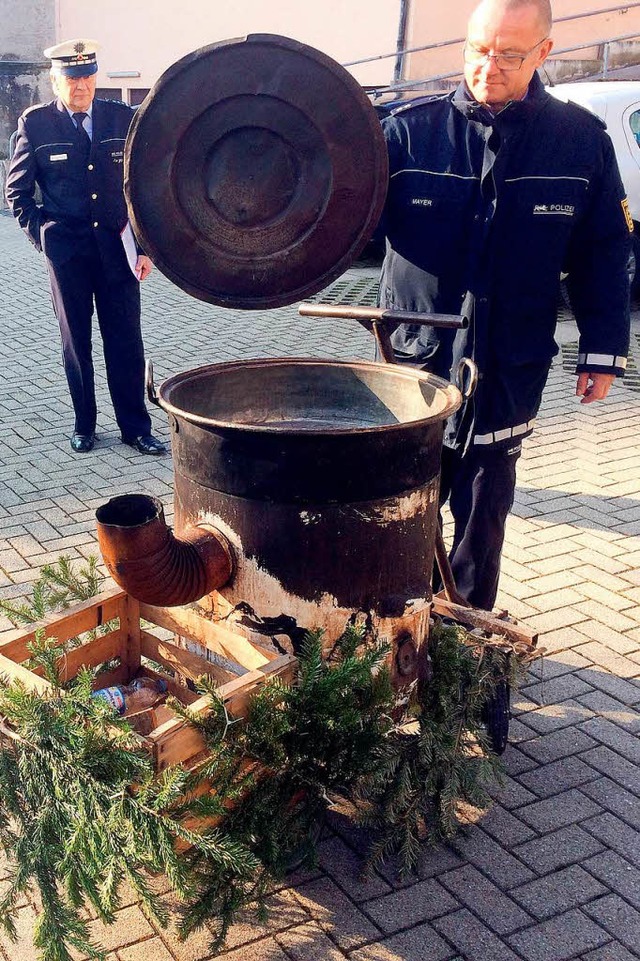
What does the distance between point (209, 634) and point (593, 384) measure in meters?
1.59

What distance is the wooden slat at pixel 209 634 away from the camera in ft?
9.80

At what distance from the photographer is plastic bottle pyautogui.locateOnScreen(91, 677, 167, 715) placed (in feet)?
10.3

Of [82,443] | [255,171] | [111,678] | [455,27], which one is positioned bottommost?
[82,443]

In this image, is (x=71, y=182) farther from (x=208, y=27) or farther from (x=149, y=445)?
(x=208, y=27)

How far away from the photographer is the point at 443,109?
3494 mm

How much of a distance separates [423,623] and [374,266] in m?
9.07

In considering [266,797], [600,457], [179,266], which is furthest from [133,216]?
[600,457]

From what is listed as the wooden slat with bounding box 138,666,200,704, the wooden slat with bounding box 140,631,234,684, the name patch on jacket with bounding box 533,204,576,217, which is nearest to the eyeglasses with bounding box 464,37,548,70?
the name patch on jacket with bounding box 533,204,576,217

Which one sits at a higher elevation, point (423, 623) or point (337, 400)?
point (337, 400)

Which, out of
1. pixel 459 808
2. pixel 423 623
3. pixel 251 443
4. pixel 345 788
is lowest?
pixel 459 808

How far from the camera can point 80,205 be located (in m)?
5.99

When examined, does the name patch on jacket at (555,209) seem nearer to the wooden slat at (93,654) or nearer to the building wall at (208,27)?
the wooden slat at (93,654)

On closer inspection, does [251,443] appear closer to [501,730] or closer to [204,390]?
[204,390]

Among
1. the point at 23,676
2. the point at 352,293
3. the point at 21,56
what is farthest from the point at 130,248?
the point at 21,56
